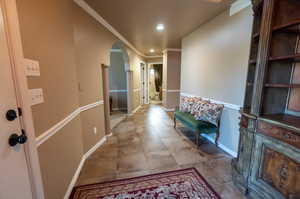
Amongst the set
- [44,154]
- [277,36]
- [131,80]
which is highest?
[277,36]

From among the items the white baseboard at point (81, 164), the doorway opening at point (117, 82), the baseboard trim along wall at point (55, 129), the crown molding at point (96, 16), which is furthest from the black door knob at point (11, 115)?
the doorway opening at point (117, 82)

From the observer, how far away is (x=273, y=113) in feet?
5.15

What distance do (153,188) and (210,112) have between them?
171cm

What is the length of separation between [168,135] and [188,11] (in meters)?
2.59

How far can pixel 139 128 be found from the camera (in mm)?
3766

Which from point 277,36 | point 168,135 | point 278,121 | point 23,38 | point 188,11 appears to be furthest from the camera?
point 168,135

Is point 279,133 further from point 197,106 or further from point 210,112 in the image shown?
point 197,106

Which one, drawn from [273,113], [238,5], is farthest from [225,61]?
[273,113]

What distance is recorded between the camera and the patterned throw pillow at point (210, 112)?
2560mm

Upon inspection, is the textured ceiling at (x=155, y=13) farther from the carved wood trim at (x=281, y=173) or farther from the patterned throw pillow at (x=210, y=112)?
the carved wood trim at (x=281, y=173)

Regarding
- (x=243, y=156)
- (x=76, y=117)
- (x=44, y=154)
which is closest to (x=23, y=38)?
(x=44, y=154)

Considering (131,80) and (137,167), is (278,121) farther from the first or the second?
(131,80)

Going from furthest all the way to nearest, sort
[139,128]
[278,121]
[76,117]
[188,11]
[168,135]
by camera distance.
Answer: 1. [139,128]
2. [168,135]
3. [188,11]
4. [76,117]
5. [278,121]

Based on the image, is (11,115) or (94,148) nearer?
(11,115)
